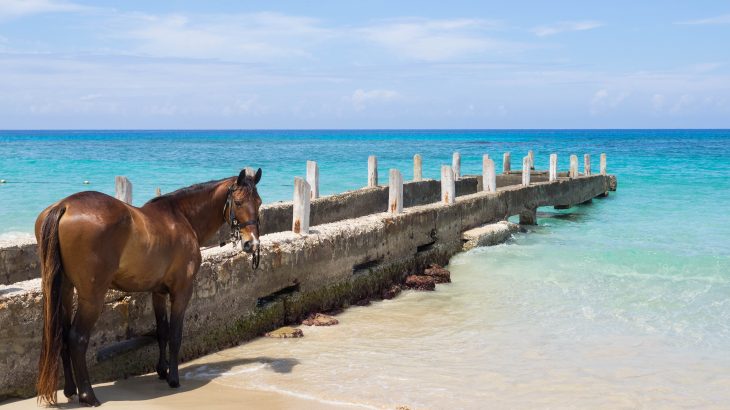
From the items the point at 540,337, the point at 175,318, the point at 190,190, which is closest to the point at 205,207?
the point at 190,190

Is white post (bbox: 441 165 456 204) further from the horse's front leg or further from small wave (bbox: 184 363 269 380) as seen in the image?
the horse's front leg

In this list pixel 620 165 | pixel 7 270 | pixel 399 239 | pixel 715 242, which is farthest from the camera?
pixel 620 165

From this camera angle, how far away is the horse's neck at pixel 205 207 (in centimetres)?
657

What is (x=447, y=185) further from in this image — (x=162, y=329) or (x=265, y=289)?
(x=162, y=329)

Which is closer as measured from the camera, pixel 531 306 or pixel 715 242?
pixel 531 306

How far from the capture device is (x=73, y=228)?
5.23 meters

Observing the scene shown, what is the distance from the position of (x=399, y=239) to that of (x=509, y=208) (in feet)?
24.0

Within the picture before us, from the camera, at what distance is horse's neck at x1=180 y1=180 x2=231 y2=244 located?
21.6ft

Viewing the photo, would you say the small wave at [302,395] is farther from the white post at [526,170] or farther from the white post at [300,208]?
the white post at [526,170]

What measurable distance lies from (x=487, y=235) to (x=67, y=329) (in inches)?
431

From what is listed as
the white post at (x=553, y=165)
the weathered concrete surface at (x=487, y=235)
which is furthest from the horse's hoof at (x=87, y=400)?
the white post at (x=553, y=165)

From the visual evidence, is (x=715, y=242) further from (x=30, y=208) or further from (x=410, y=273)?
(x=30, y=208)

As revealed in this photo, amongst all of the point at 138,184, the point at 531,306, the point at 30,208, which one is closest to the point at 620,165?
the point at 138,184

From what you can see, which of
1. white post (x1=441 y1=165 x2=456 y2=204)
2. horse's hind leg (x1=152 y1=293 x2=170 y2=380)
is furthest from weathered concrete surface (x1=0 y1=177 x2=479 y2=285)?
white post (x1=441 y1=165 x2=456 y2=204)
